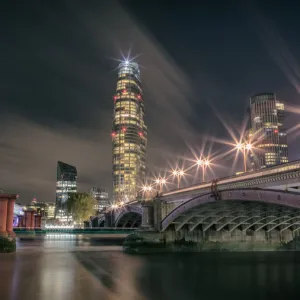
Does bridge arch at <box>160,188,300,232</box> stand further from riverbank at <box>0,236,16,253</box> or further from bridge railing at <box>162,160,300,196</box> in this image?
riverbank at <box>0,236,16,253</box>

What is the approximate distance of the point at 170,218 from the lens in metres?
56.9

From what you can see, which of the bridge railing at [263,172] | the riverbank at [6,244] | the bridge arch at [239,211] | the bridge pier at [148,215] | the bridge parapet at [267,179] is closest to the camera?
the bridge parapet at [267,179]

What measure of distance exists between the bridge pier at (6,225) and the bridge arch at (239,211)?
23.5 metres

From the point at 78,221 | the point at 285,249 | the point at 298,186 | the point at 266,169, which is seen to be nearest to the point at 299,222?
the point at 285,249

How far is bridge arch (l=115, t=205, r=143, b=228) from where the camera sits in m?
88.4

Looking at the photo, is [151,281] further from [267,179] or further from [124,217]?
[124,217]

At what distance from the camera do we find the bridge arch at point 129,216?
290ft

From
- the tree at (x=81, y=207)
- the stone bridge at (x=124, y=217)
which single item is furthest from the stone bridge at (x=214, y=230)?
the tree at (x=81, y=207)

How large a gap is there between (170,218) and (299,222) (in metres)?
19.5

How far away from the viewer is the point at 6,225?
159ft

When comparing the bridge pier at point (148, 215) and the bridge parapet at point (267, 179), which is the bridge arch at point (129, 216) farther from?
the bridge parapet at point (267, 179)

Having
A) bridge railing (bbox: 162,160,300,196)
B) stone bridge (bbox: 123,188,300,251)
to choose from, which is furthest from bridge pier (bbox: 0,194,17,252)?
bridge railing (bbox: 162,160,300,196)

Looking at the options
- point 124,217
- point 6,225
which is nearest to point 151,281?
point 6,225

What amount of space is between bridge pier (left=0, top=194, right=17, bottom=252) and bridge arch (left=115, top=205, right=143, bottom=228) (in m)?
36.5
